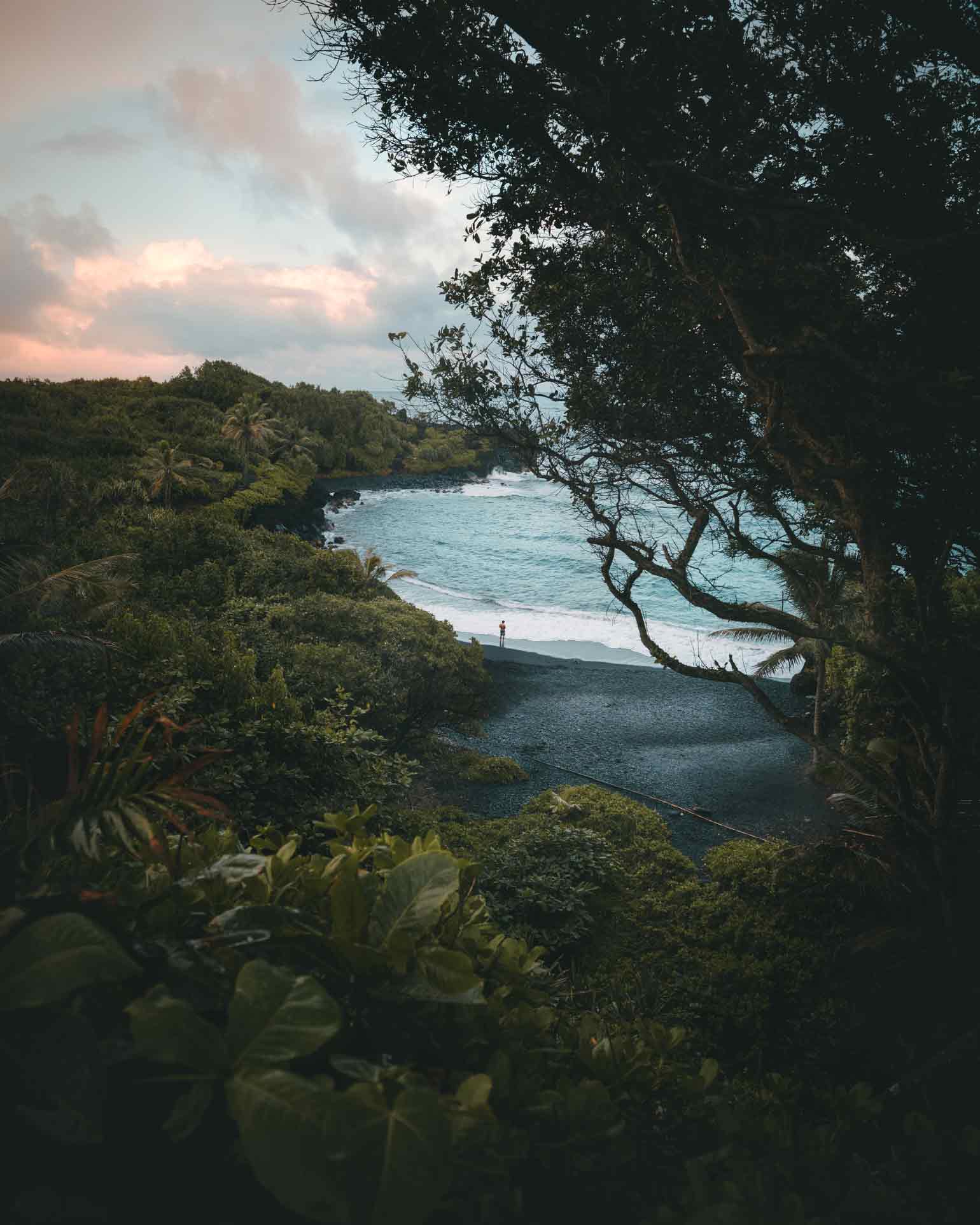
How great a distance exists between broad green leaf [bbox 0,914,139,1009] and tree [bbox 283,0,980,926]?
4274 mm

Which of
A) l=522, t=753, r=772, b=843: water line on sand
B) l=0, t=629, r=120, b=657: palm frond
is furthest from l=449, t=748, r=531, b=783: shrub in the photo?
l=0, t=629, r=120, b=657: palm frond

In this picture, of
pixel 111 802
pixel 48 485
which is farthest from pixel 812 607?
pixel 48 485

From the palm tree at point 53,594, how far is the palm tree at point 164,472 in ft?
59.3

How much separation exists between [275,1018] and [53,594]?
8.57 m

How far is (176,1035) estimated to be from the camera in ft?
2.68

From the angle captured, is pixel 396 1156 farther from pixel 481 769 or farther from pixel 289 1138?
pixel 481 769

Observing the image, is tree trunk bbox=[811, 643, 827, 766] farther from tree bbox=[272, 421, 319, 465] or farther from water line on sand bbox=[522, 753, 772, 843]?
tree bbox=[272, 421, 319, 465]

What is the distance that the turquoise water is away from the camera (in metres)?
28.2

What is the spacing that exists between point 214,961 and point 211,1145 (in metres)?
0.22

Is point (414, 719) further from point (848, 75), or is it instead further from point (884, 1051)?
point (848, 75)

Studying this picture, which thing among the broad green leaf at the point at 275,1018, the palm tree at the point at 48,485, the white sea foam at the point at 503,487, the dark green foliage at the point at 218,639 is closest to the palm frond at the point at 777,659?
the dark green foliage at the point at 218,639

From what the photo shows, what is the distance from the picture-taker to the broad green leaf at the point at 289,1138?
0.71 m

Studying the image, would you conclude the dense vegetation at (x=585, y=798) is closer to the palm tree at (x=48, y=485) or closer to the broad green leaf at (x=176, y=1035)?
the broad green leaf at (x=176, y=1035)

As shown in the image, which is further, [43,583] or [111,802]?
[43,583]
